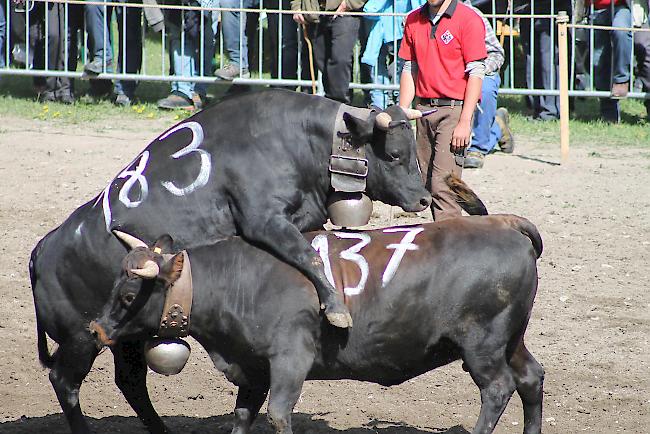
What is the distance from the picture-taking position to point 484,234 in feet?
19.0

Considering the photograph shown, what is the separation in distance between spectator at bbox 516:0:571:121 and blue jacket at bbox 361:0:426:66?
1.34 metres

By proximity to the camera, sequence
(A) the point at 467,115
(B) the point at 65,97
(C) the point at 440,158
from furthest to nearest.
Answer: (B) the point at 65,97, (C) the point at 440,158, (A) the point at 467,115

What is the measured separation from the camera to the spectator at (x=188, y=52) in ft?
43.6

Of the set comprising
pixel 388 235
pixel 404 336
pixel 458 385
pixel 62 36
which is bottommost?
pixel 458 385

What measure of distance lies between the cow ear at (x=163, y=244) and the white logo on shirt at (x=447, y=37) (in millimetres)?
2835

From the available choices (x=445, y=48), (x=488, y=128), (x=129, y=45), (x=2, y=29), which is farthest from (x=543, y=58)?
(x=2, y=29)

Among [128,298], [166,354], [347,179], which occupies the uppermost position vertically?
[347,179]

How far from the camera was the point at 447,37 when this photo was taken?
7.67m

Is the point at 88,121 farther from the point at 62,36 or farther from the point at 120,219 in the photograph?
the point at 120,219

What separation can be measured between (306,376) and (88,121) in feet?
25.7

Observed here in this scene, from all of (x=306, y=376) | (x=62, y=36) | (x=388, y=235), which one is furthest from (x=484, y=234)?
(x=62, y=36)

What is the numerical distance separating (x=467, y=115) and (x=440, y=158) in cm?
39

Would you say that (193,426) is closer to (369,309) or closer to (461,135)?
(369,309)

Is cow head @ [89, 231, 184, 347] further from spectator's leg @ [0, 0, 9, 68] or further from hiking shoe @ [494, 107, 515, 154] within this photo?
spectator's leg @ [0, 0, 9, 68]
